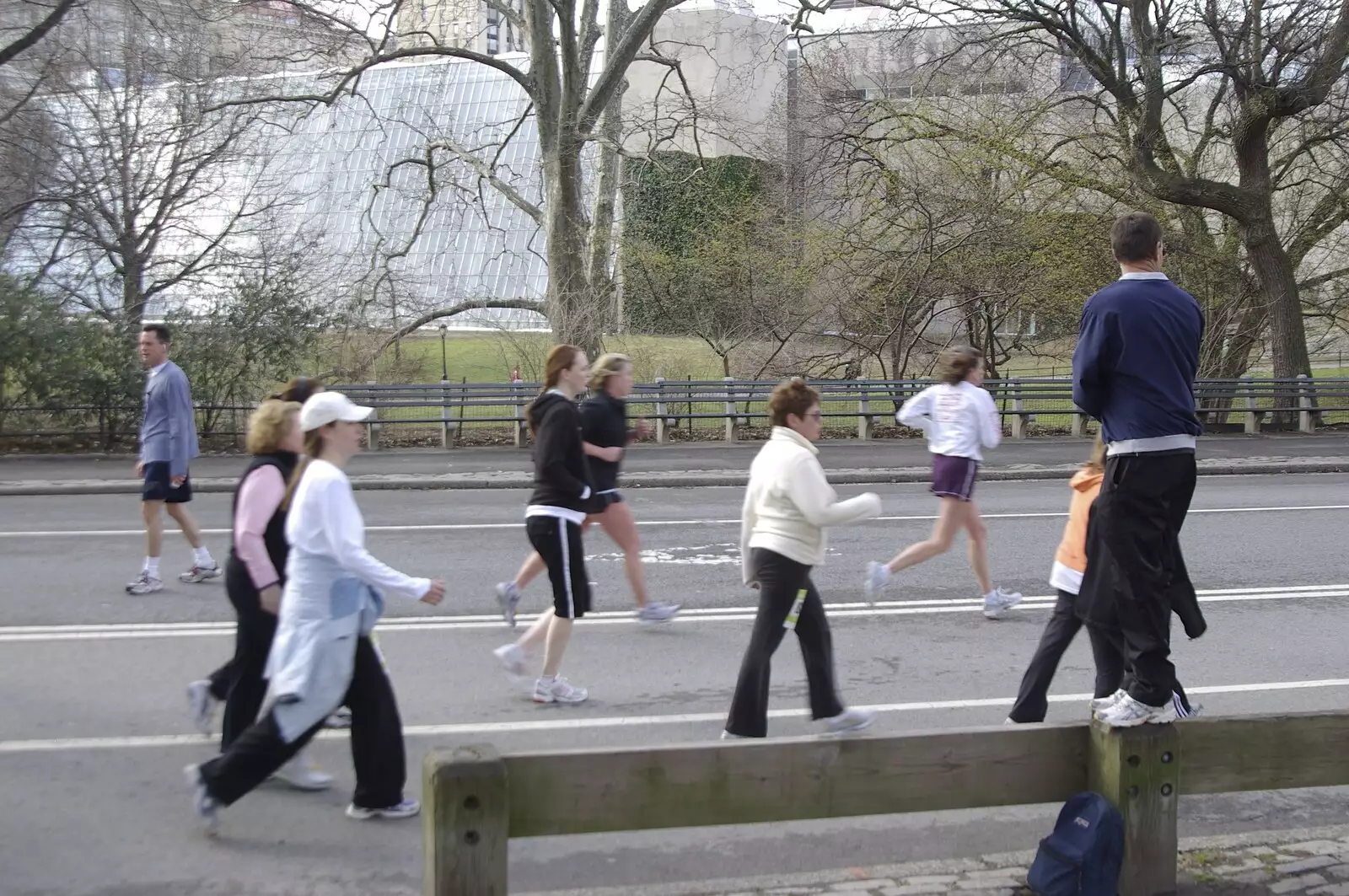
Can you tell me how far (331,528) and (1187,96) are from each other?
25.2 metres

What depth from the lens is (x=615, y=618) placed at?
28.6ft

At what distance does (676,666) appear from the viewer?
7395mm

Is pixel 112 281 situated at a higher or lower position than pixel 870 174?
lower

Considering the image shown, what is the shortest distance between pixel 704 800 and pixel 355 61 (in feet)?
68.0

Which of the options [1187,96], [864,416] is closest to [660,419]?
[864,416]

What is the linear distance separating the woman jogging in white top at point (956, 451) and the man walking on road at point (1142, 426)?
4.36 meters

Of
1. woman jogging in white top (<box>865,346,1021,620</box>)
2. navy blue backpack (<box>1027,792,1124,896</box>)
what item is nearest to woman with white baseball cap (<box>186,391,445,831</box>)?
navy blue backpack (<box>1027,792,1124,896</box>)

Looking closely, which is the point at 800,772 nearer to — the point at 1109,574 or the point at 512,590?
the point at 1109,574

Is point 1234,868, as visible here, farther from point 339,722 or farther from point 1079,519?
point 339,722

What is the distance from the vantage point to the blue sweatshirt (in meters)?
4.32

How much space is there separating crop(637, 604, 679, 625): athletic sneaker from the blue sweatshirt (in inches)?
172

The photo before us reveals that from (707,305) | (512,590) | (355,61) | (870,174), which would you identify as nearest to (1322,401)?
(870,174)

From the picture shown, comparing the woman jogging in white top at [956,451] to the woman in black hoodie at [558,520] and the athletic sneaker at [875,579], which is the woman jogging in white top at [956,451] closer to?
the athletic sneaker at [875,579]

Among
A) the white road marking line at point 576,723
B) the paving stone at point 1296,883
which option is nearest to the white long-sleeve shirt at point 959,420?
the white road marking line at point 576,723
